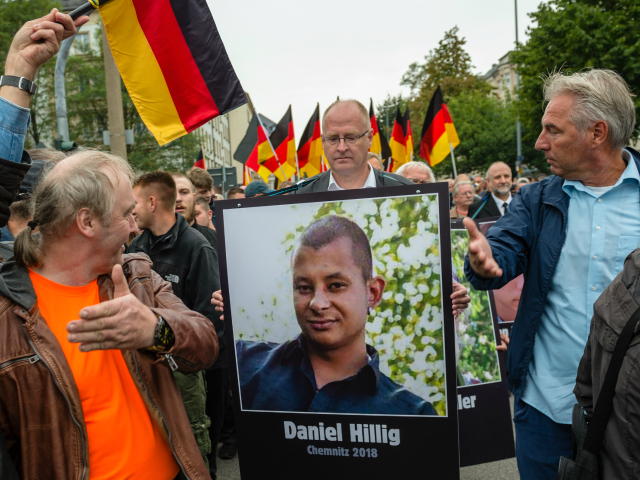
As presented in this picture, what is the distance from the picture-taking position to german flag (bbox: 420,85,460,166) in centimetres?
943

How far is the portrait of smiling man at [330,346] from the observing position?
218 cm

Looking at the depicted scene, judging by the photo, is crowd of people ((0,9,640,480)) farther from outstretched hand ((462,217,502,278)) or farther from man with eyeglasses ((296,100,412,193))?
man with eyeglasses ((296,100,412,193))

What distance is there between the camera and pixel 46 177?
179cm

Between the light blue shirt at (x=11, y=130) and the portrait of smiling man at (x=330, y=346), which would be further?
the portrait of smiling man at (x=330, y=346)

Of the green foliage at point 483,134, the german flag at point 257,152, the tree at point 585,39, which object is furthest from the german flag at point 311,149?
the green foliage at point 483,134

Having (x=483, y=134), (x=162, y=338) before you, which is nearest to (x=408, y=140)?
(x=162, y=338)

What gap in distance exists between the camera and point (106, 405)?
5.60ft

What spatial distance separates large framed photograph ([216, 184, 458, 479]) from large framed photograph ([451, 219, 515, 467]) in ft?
3.30

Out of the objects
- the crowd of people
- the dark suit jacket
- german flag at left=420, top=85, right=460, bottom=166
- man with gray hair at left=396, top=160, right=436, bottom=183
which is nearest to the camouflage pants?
the crowd of people

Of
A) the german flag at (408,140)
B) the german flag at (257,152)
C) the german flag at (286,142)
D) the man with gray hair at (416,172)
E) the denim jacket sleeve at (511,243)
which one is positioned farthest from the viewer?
the german flag at (408,140)

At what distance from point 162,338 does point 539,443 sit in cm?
164

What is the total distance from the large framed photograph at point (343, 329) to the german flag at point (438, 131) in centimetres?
761

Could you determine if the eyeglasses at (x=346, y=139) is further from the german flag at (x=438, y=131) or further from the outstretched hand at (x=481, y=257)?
the german flag at (x=438, y=131)

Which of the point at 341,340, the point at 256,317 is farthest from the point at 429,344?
the point at 256,317
